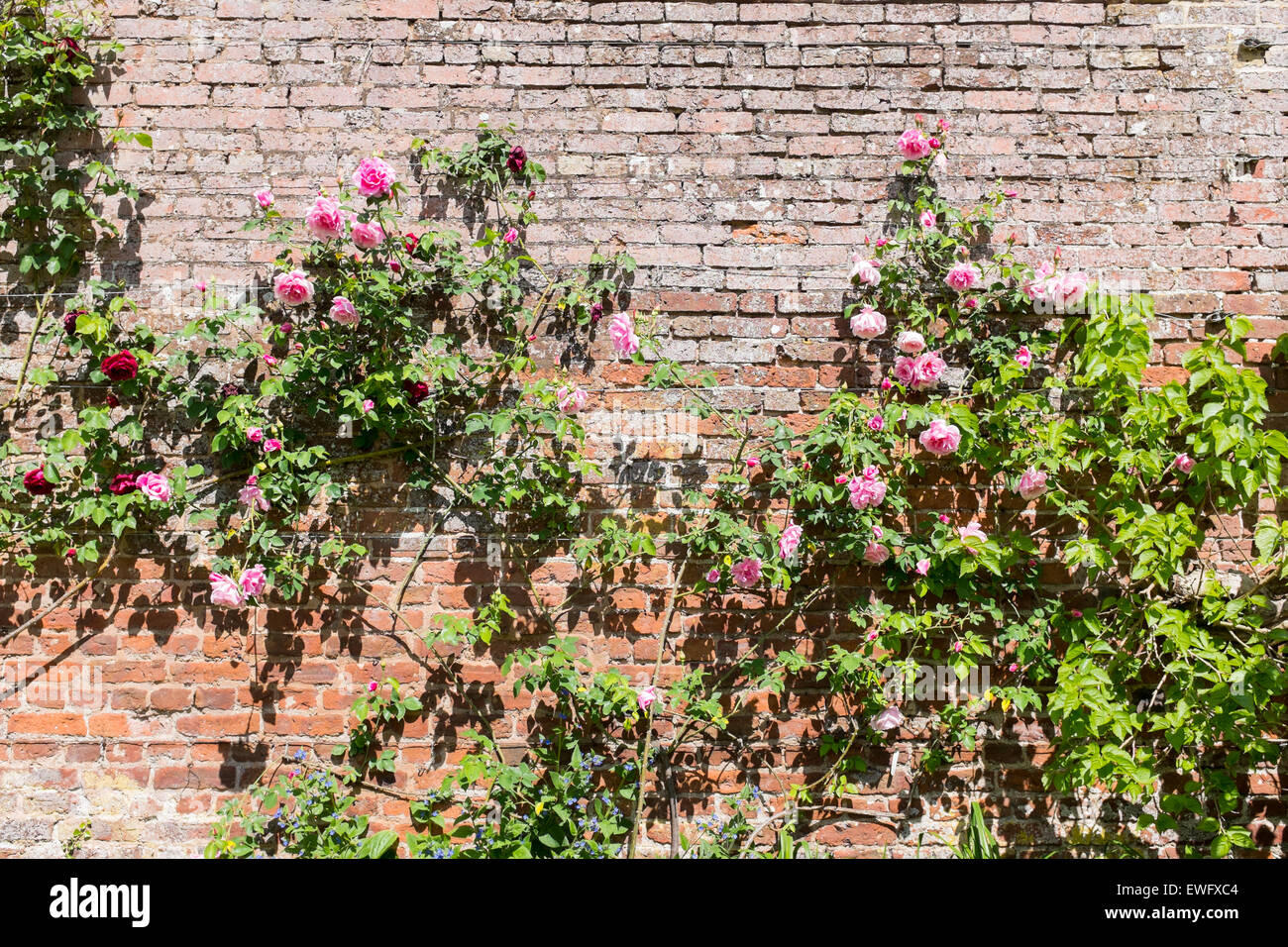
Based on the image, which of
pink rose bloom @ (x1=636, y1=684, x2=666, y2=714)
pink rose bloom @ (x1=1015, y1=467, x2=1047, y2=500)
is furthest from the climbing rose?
pink rose bloom @ (x1=1015, y1=467, x2=1047, y2=500)

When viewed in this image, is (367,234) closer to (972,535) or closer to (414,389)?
(414,389)

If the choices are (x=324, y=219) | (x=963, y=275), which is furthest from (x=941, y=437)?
(x=324, y=219)

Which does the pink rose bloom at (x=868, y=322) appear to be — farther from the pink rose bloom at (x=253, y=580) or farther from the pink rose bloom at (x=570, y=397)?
the pink rose bloom at (x=253, y=580)

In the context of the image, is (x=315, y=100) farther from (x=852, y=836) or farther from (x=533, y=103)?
(x=852, y=836)

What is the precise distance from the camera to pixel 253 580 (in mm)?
2557

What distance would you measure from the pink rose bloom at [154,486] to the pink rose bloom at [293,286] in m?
Answer: 0.72

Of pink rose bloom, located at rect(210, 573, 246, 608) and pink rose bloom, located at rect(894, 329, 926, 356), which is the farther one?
pink rose bloom, located at rect(894, 329, 926, 356)

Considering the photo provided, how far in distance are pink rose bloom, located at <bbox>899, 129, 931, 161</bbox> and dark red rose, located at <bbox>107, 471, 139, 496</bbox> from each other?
9.12 ft

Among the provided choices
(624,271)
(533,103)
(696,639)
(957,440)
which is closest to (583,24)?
(533,103)

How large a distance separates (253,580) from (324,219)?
118cm

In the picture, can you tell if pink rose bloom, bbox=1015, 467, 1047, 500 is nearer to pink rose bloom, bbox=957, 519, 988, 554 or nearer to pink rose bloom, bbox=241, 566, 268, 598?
pink rose bloom, bbox=957, 519, 988, 554

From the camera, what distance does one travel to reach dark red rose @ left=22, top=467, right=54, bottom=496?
257cm

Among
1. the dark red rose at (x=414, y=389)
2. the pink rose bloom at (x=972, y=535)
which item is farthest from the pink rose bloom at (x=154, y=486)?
the pink rose bloom at (x=972, y=535)

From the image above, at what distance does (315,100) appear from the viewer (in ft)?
9.05
